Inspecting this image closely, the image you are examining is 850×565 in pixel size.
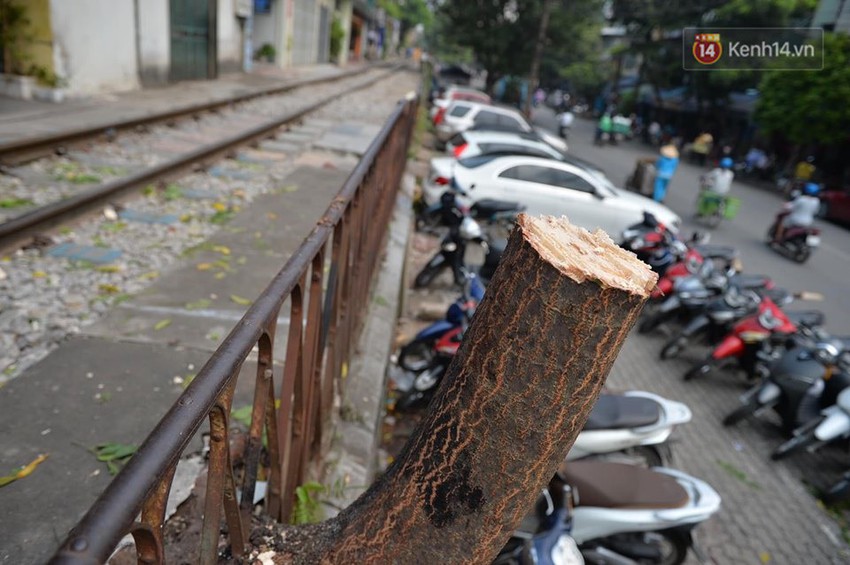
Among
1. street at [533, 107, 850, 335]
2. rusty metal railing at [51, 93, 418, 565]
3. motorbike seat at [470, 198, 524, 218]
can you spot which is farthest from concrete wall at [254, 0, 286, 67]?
rusty metal railing at [51, 93, 418, 565]

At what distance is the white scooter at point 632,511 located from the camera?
303 centimetres

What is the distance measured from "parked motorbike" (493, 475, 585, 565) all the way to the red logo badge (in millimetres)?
6038

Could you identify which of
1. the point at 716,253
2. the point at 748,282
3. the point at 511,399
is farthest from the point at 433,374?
the point at 716,253

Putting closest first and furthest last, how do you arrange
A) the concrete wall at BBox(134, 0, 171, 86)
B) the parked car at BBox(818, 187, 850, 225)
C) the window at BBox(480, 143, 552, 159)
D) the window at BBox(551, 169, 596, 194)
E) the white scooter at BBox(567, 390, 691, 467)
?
1. the white scooter at BBox(567, 390, 691, 467)
2. the window at BBox(551, 169, 596, 194)
3. the window at BBox(480, 143, 552, 159)
4. the concrete wall at BBox(134, 0, 171, 86)
5. the parked car at BBox(818, 187, 850, 225)

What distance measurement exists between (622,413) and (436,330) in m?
1.44

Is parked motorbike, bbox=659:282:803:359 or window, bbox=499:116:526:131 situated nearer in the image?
parked motorbike, bbox=659:282:803:359

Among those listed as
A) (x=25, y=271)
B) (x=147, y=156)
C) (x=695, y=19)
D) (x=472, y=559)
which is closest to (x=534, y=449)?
(x=472, y=559)

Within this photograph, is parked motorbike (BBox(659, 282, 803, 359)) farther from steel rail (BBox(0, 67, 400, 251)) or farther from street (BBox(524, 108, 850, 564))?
steel rail (BBox(0, 67, 400, 251))

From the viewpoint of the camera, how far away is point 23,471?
214 centimetres

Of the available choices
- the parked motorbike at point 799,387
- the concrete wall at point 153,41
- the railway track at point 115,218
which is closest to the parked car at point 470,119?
the railway track at point 115,218

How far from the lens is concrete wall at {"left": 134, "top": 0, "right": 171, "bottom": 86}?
502 inches

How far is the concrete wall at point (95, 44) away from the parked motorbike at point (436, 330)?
974cm

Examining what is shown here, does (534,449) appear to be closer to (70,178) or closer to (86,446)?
(86,446)

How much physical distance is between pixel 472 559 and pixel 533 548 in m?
1.54
